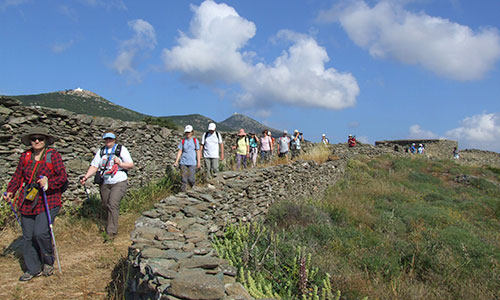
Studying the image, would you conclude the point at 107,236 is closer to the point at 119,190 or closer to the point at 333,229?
the point at 119,190

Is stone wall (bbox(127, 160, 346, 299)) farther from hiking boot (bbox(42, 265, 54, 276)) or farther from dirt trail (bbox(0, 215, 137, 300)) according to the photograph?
hiking boot (bbox(42, 265, 54, 276))

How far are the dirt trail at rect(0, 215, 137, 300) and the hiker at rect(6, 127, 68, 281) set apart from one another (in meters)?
0.27

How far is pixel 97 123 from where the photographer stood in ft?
27.5

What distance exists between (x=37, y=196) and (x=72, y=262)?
129cm

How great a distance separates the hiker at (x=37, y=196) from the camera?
4.24 m

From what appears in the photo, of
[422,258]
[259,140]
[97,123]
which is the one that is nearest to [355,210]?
[422,258]

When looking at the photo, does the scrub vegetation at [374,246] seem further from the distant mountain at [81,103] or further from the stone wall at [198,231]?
the distant mountain at [81,103]

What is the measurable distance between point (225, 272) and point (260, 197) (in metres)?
4.57

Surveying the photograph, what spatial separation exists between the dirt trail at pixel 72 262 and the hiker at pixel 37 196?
0.88 feet

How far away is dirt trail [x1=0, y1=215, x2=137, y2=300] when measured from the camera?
3.97 meters

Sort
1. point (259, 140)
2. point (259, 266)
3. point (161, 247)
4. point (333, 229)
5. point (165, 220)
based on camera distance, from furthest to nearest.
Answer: point (259, 140) → point (333, 229) → point (165, 220) → point (259, 266) → point (161, 247)

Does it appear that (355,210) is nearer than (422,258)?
No

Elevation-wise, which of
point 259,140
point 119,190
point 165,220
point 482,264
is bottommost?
point 482,264

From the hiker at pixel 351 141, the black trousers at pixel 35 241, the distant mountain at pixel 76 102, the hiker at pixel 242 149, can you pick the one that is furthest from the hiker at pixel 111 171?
the distant mountain at pixel 76 102
